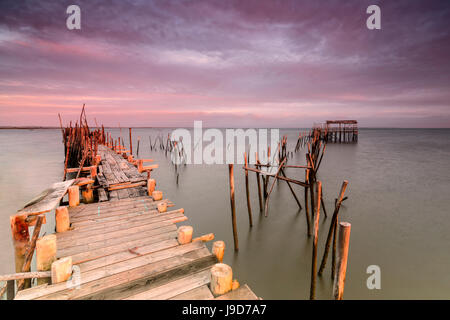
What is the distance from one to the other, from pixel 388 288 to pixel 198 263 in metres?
4.46

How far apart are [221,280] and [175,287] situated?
0.66 meters

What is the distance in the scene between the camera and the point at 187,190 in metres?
11.9

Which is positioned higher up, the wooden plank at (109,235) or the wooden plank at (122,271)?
the wooden plank at (109,235)

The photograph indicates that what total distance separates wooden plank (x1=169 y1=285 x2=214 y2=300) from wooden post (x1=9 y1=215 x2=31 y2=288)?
9.43 ft

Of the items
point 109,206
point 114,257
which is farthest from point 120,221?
point 114,257

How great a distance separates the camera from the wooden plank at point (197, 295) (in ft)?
7.99

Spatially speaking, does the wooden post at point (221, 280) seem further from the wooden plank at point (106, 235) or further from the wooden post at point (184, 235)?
the wooden plank at point (106, 235)

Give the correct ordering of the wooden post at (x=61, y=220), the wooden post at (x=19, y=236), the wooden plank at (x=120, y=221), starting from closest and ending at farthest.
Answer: the wooden post at (x=19, y=236), the wooden post at (x=61, y=220), the wooden plank at (x=120, y=221)

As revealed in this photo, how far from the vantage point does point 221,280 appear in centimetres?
239

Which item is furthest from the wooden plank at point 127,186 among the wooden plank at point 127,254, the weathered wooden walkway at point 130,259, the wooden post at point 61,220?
the wooden plank at point 127,254

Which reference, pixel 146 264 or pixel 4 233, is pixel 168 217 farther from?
pixel 4 233

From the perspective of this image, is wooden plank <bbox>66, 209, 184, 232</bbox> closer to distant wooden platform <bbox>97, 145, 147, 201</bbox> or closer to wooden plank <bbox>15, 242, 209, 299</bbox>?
wooden plank <bbox>15, 242, 209, 299</bbox>

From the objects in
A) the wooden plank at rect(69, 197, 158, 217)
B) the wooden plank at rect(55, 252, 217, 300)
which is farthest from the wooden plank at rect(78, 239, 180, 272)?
the wooden plank at rect(69, 197, 158, 217)
